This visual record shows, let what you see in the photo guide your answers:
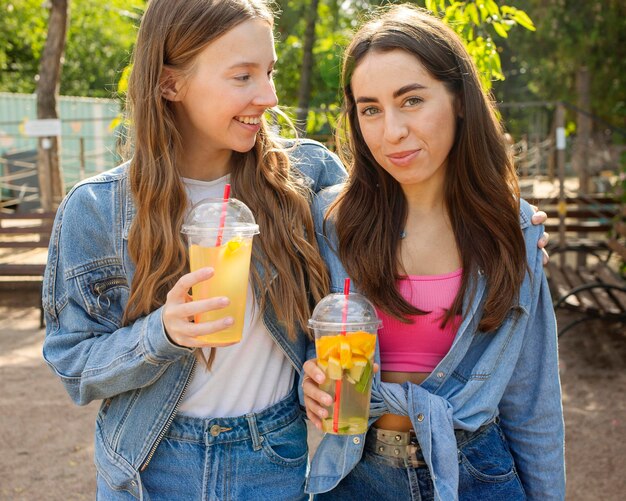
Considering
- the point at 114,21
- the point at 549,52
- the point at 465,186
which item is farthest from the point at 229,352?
the point at 114,21

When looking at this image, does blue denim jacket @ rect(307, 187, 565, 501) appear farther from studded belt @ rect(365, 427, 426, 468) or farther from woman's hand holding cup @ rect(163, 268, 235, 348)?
woman's hand holding cup @ rect(163, 268, 235, 348)

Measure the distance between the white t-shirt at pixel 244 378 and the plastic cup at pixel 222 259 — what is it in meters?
0.26

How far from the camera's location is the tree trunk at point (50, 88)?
10.9 m

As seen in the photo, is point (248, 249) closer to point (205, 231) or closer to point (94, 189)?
point (205, 231)

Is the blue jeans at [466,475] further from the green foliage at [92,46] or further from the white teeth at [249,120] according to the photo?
the green foliage at [92,46]

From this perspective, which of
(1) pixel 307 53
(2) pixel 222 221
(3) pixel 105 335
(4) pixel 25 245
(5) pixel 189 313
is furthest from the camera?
(1) pixel 307 53

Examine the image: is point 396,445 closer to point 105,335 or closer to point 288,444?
point 288,444

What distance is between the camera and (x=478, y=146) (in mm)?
2268

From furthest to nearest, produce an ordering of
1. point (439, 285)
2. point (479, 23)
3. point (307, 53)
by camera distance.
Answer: point (307, 53) → point (479, 23) → point (439, 285)

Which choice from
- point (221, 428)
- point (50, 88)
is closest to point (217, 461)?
point (221, 428)

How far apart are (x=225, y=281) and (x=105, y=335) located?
0.41 m

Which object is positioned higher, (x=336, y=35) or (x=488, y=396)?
(x=336, y=35)

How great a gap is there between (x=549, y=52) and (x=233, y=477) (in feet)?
49.1

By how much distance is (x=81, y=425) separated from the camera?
552 centimetres
